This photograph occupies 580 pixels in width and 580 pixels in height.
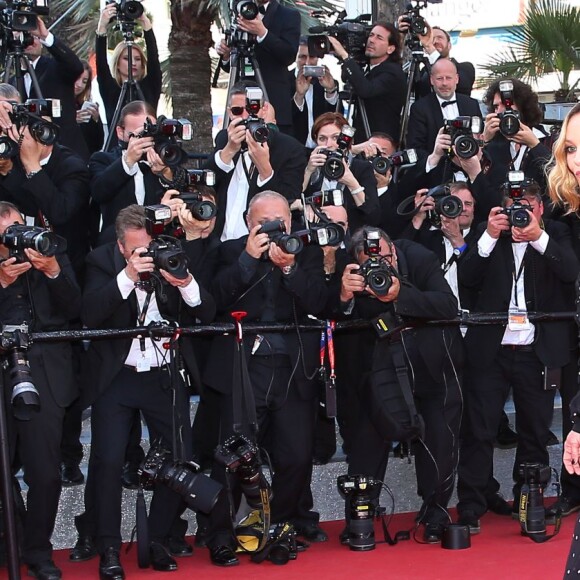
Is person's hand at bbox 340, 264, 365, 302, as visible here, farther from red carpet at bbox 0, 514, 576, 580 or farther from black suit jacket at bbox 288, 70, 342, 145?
black suit jacket at bbox 288, 70, 342, 145

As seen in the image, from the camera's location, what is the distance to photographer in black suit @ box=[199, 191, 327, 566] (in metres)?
6.07

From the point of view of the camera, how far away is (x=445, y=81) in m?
7.74

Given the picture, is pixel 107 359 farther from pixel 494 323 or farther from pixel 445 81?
pixel 445 81

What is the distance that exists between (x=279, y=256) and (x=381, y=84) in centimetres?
247

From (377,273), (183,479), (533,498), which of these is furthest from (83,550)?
(533,498)

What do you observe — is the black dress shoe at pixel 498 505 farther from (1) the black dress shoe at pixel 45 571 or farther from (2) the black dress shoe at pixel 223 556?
(1) the black dress shoe at pixel 45 571

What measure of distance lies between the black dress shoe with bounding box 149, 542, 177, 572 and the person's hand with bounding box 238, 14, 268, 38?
317cm

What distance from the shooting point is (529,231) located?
20.3ft

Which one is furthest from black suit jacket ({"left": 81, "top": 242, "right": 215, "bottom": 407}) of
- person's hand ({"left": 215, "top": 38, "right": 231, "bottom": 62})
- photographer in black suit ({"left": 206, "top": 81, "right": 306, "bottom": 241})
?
person's hand ({"left": 215, "top": 38, "right": 231, "bottom": 62})

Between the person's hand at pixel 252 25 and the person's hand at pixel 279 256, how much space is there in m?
2.15

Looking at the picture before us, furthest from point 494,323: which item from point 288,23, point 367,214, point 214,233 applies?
point 288,23

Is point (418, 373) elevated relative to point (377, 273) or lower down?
lower down

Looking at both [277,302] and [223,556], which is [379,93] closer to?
[277,302]

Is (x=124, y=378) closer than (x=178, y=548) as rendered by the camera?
Yes
